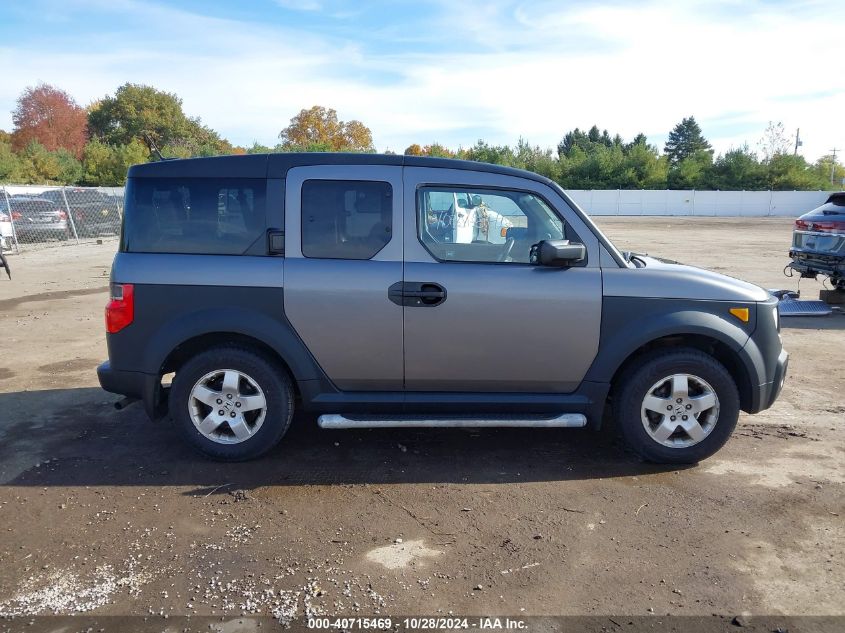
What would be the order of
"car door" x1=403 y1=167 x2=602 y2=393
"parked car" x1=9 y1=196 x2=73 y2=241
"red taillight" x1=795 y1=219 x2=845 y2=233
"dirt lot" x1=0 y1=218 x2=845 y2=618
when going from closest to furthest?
"dirt lot" x1=0 y1=218 x2=845 y2=618 < "car door" x1=403 y1=167 x2=602 y2=393 < "red taillight" x1=795 y1=219 x2=845 y2=233 < "parked car" x1=9 y1=196 x2=73 y2=241

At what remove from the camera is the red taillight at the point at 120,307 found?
14.1 feet

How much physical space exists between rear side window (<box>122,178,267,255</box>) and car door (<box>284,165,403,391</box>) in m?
0.27

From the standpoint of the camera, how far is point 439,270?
167 inches

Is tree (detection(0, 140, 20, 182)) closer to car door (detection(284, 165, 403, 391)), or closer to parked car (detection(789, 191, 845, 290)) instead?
parked car (detection(789, 191, 845, 290))

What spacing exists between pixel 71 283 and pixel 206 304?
34.3 feet

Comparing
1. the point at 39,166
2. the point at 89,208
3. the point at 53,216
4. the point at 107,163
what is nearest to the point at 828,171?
the point at 107,163

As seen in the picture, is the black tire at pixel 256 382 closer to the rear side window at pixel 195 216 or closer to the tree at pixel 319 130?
the rear side window at pixel 195 216

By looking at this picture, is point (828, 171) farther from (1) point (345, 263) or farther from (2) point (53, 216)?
(1) point (345, 263)

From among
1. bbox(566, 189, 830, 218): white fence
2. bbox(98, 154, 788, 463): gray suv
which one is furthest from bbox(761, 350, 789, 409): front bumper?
bbox(566, 189, 830, 218): white fence

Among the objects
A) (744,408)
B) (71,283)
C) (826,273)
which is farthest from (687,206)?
(744,408)

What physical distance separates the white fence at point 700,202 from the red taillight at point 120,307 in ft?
164

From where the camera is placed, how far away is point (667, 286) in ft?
14.1

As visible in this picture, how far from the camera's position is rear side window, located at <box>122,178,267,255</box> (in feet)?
14.2

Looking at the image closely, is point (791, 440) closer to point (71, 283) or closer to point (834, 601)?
point (834, 601)
